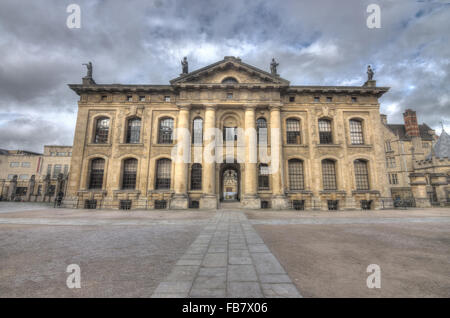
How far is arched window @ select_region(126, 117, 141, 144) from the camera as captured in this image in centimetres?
2038

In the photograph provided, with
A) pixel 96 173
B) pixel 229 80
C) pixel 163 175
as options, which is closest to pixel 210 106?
pixel 229 80

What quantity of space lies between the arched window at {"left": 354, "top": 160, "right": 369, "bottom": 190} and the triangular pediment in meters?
11.1

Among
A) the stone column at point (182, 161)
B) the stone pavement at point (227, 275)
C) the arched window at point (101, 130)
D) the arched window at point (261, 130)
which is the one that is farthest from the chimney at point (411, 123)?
the arched window at point (101, 130)

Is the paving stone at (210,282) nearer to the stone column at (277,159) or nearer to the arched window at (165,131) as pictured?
the stone column at (277,159)

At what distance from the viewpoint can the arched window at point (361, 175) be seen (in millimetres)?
19469

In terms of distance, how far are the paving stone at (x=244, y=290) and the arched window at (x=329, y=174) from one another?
61.9 feet

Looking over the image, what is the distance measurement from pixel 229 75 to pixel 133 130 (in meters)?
11.4

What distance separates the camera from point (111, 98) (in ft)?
66.3

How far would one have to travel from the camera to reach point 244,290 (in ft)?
9.35

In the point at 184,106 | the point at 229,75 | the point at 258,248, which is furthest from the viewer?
the point at 229,75

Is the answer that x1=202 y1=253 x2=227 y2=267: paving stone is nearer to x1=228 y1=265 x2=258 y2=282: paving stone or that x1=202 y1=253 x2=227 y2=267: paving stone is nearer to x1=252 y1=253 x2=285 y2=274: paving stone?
x1=228 y1=265 x2=258 y2=282: paving stone

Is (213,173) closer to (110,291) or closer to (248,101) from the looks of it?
(248,101)

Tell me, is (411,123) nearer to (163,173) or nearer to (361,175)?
(361,175)
